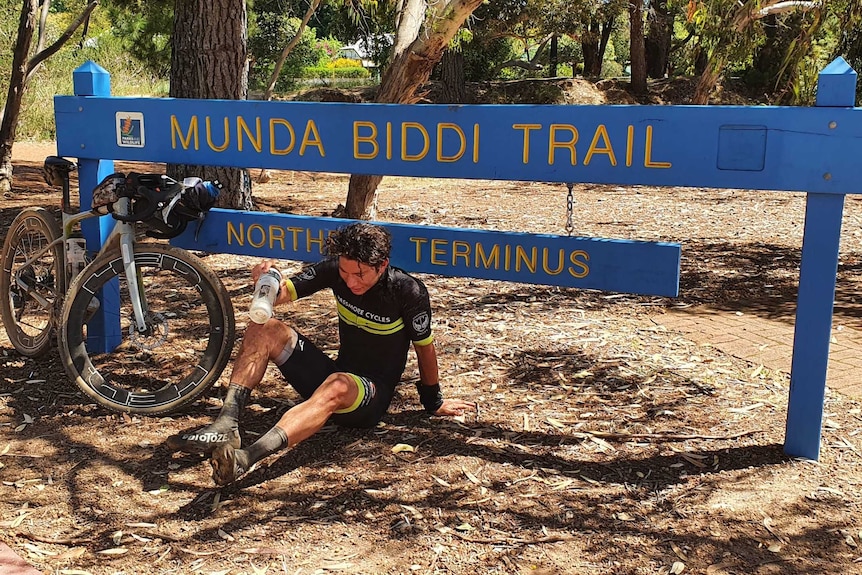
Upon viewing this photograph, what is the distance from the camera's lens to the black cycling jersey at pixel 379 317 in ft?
13.0

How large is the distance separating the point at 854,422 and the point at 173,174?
6.23 m

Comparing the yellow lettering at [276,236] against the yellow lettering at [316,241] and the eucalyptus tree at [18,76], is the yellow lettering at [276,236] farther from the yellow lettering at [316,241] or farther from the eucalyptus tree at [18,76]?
the eucalyptus tree at [18,76]

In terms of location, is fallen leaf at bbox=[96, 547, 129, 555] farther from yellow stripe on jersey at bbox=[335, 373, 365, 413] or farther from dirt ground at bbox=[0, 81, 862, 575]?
yellow stripe on jersey at bbox=[335, 373, 365, 413]

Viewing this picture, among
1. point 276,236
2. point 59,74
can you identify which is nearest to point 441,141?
point 276,236

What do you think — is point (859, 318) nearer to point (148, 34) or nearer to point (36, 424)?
point (36, 424)

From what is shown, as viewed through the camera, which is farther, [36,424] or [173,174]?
[173,174]

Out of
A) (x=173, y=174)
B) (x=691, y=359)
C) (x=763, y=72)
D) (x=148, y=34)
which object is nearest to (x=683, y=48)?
(x=763, y=72)

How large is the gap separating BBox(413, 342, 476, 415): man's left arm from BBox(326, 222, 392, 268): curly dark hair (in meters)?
0.45

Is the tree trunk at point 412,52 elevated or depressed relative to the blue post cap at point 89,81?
elevated

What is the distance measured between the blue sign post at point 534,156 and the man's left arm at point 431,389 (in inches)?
16.7

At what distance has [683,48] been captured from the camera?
3166cm

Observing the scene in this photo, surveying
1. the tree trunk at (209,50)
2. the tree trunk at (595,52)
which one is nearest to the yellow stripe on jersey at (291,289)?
the tree trunk at (209,50)

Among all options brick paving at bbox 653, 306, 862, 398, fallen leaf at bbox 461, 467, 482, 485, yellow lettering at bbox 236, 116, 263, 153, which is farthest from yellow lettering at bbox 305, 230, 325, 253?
brick paving at bbox 653, 306, 862, 398

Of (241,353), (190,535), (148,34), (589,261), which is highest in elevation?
(148,34)
